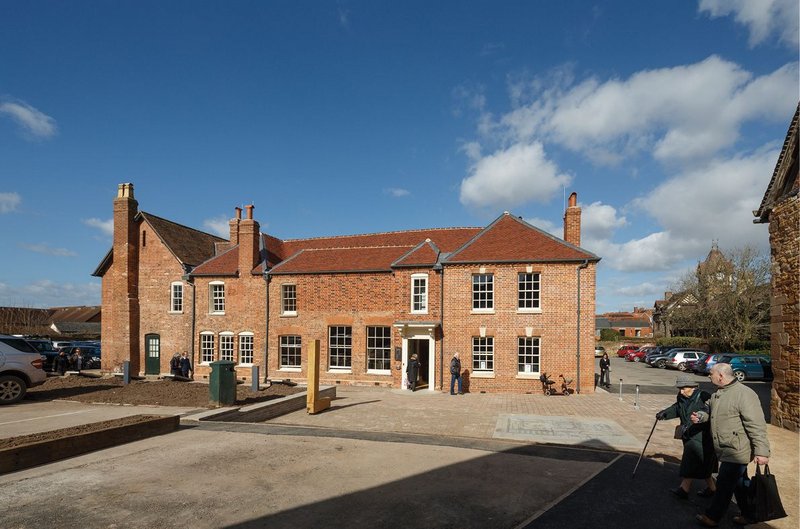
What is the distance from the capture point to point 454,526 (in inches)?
221

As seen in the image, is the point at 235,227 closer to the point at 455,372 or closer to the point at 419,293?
the point at 419,293

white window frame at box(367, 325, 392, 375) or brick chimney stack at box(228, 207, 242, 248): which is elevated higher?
brick chimney stack at box(228, 207, 242, 248)

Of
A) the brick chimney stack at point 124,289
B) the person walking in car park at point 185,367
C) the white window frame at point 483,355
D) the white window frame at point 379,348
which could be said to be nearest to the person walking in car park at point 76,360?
the brick chimney stack at point 124,289

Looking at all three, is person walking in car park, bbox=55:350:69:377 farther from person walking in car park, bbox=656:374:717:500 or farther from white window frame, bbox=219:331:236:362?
person walking in car park, bbox=656:374:717:500

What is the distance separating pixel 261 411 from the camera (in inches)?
511

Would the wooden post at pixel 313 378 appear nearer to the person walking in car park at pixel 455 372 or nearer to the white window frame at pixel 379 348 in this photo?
the person walking in car park at pixel 455 372

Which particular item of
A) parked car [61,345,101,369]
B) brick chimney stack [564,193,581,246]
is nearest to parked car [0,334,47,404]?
parked car [61,345,101,369]

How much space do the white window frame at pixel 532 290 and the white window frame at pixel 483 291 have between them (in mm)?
1154

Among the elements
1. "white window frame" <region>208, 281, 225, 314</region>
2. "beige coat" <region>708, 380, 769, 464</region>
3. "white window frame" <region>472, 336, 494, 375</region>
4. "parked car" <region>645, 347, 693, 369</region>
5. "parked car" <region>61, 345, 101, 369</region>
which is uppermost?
"white window frame" <region>208, 281, 225, 314</region>

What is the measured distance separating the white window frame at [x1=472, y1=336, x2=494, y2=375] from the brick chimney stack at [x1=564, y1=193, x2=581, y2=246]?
6050 mm

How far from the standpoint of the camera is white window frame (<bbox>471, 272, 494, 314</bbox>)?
66.0 feet

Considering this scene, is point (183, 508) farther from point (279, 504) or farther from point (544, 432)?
point (544, 432)

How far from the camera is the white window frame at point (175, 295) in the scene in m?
25.8

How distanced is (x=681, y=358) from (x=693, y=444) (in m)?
31.3
